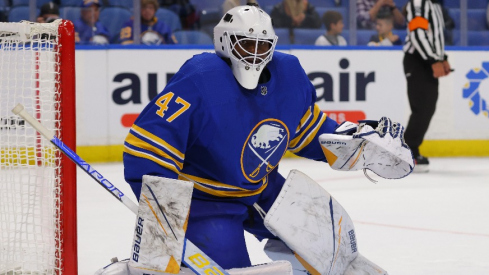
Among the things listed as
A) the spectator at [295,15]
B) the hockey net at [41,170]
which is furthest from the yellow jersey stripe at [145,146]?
the spectator at [295,15]

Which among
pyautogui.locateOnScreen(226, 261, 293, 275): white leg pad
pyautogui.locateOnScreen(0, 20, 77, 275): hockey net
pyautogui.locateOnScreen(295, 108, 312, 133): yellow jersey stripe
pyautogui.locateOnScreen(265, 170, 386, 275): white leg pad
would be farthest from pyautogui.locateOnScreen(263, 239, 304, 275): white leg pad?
pyautogui.locateOnScreen(0, 20, 77, 275): hockey net

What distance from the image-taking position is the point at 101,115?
545cm

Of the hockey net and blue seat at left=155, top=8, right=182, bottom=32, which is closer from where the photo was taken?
the hockey net

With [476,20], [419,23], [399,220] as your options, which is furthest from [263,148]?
[476,20]

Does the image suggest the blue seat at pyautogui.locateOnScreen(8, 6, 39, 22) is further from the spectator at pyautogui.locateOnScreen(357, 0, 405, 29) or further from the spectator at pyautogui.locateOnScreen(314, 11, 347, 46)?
the spectator at pyautogui.locateOnScreen(357, 0, 405, 29)

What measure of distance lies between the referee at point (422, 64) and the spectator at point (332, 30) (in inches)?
27.6

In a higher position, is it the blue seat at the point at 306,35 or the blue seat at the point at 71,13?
the blue seat at the point at 71,13

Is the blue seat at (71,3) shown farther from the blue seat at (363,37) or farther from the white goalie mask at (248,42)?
the white goalie mask at (248,42)

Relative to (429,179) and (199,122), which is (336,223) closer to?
(199,122)

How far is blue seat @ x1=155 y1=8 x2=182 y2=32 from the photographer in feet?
18.9

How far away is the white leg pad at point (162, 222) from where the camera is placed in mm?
1815

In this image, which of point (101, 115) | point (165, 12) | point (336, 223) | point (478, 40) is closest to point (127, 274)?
point (336, 223)

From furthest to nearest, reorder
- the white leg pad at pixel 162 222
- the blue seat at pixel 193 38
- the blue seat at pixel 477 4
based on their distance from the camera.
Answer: the blue seat at pixel 477 4, the blue seat at pixel 193 38, the white leg pad at pixel 162 222

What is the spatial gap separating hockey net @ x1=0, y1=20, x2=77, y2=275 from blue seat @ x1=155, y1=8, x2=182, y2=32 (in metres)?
3.30
